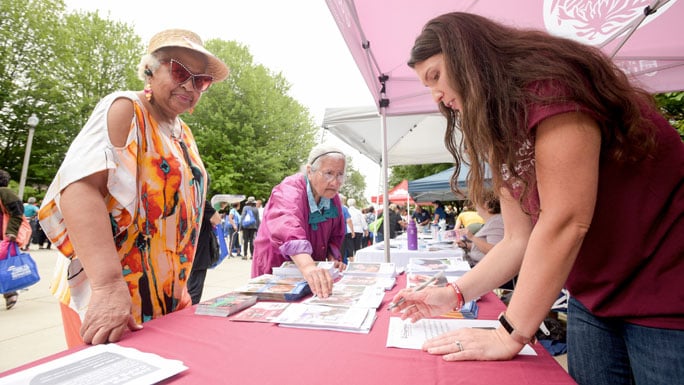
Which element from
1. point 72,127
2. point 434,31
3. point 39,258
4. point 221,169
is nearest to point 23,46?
point 72,127

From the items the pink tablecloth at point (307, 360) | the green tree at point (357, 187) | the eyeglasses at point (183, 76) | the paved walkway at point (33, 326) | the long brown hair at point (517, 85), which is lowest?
the paved walkway at point (33, 326)

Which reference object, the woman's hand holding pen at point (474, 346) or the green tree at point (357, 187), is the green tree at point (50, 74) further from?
the green tree at point (357, 187)

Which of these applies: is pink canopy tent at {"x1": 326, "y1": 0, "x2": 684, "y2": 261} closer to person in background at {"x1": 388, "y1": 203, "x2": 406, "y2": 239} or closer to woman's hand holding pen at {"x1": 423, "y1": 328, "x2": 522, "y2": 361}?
woman's hand holding pen at {"x1": 423, "y1": 328, "x2": 522, "y2": 361}

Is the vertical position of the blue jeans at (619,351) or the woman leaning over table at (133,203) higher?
the woman leaning over table at (133,203)

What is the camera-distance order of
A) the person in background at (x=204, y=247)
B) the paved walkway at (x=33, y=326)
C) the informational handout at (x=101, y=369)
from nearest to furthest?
the informational handout at (x=101, y=369) → the paved walkway at (x=33, y=326) → the person in background at (x=204, y=247)

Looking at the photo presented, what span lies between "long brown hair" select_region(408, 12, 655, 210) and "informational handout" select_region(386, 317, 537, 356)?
18.5 inches

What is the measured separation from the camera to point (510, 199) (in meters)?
1.19

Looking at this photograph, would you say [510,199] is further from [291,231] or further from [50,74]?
[50,74]

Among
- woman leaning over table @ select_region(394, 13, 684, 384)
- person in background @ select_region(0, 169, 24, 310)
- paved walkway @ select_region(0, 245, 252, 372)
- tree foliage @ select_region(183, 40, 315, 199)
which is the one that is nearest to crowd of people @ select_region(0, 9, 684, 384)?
woman leaning over table @ select_region(394, 13, 684, 384)

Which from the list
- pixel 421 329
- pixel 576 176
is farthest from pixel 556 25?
pixel 421 329

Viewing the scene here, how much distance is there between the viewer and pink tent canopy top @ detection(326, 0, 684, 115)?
7.32 ft

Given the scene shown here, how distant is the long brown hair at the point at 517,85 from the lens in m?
0.81

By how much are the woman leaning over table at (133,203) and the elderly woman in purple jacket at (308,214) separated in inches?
19.6

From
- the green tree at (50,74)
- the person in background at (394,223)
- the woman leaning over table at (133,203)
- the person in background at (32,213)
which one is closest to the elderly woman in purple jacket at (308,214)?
the woman leaning over table at (133,203)
